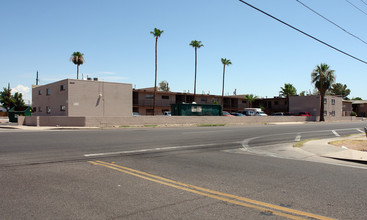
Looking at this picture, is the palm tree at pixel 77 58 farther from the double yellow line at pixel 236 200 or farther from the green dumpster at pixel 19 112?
the double yellow line at pixel 236 200

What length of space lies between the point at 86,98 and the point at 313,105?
→ 46.8 m

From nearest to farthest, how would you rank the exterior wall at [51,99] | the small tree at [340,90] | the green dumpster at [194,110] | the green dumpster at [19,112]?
the exterior wall at [51,99], the green dumpster at [19,112], the green dumpster at [194,110], the small tree at [340,90]

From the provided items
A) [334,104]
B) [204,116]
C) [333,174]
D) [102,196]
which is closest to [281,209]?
[102,196]

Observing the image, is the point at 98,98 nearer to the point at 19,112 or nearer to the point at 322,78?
the point at 19,112

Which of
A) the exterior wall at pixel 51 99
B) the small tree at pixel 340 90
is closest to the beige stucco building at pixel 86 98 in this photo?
the exterior wall at pixel 51 99

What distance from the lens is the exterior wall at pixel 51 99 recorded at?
35.2 metres

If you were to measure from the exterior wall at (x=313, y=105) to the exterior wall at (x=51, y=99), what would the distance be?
48.3 metres

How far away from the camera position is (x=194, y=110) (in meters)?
39.2

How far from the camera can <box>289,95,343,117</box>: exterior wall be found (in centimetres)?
6138

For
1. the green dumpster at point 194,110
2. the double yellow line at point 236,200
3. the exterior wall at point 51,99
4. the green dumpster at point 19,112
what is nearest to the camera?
the double yellow line at point 236,200

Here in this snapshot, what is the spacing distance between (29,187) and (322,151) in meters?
10.9

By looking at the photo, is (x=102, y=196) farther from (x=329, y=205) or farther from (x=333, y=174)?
(x=333, y=174)

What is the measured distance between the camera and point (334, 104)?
6694cm

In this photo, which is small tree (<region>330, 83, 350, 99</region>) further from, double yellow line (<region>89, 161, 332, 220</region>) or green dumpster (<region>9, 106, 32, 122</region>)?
double yellow line (<region>89, 161, 332, 220</region>)
